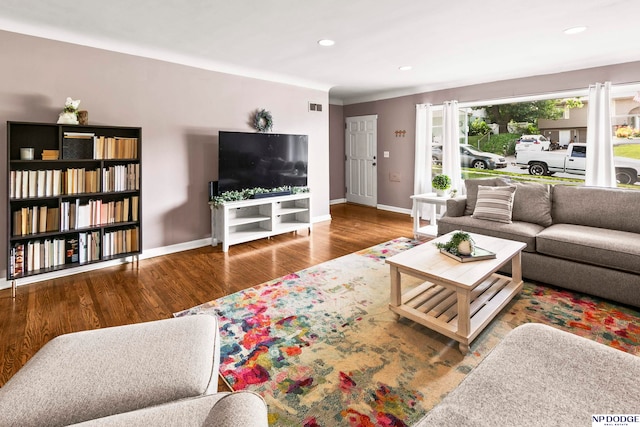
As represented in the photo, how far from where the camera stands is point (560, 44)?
3.57 m

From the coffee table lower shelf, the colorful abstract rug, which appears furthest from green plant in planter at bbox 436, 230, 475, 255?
the colorful abstract rug

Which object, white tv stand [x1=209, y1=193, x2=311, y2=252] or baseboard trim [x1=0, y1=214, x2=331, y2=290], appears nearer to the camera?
baseboard trim [x1=0, y1=214, x2=331, y2=290]

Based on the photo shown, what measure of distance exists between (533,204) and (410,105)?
327 centimetres

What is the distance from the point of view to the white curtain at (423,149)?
19.1ft

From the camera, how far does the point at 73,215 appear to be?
3.21 m

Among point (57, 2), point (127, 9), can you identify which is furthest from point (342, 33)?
point (57, 2)

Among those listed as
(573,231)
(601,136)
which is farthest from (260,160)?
(601,136)

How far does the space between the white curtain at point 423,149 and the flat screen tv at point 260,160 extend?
7.00 feet

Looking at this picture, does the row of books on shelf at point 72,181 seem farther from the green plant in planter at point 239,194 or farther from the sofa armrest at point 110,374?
the sofa armrest at point 110,374

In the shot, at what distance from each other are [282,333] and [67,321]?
5.36ft

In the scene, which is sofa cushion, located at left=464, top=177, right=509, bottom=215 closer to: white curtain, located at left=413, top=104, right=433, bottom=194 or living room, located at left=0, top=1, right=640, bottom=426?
living room, located at left=0, top=1, right=640, bottom=426

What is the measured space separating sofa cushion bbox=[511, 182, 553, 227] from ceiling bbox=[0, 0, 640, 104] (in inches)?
60.9

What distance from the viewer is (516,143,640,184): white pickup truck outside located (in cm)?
423

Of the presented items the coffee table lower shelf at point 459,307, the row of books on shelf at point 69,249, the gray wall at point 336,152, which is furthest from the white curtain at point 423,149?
the row of books on shelf at point 69,249
